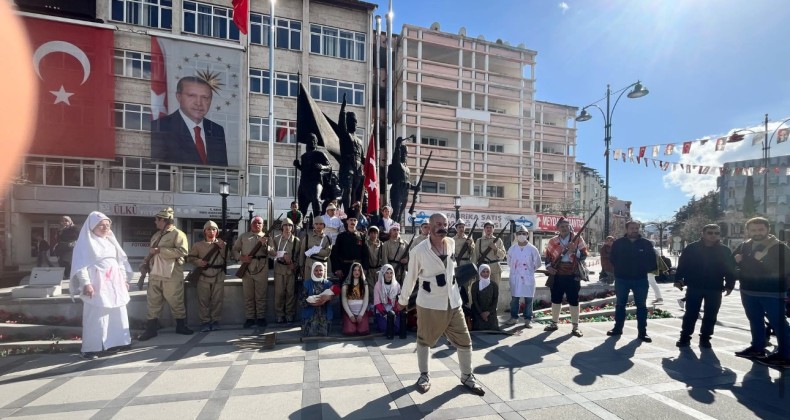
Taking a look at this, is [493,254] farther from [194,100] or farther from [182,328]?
[194,100]

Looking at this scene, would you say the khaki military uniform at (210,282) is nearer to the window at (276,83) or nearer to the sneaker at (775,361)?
the sneaker at (775,361)

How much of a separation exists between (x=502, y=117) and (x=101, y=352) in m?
32.5

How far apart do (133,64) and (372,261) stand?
79.4 feet

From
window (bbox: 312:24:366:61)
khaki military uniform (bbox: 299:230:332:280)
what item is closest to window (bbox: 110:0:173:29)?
window (bbox: 312:24:366:61)

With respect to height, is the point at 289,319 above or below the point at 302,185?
below

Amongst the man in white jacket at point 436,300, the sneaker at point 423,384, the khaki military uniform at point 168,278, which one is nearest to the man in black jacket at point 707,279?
the man in white jacket at point 436,300

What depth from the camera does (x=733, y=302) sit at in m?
10.2

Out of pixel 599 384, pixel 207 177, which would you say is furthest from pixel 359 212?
pixel 207 177

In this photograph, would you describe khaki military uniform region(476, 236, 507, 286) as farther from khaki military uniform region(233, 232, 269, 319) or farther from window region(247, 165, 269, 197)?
window region(247, 165, 269, 197)

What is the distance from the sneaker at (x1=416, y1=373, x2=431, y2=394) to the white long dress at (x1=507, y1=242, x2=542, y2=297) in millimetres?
3604

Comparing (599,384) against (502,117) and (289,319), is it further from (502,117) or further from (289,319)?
(502,117)

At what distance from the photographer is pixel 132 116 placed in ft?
72.0

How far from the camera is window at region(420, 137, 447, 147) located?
102 ft

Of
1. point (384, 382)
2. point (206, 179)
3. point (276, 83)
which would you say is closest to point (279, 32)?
point (276, 83)
